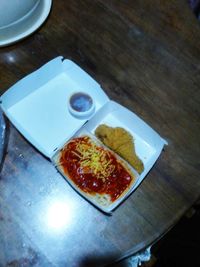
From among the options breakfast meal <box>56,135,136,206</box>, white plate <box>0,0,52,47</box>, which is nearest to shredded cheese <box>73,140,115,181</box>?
breakfast meal <box>56,135,136,206</box>

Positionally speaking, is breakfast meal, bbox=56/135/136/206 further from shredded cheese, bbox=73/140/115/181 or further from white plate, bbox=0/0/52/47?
white plate, bbox=0/0/52/47

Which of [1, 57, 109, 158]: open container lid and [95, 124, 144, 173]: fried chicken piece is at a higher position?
[95, 124, 144, 173]: fried chicken piece

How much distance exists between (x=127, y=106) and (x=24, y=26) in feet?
1.64

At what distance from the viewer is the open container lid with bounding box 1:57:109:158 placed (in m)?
1.17

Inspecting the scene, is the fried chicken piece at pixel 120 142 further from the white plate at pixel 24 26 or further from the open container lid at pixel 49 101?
the white plate at pixel 24 26

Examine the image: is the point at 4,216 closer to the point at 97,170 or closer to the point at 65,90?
the point at 97,170

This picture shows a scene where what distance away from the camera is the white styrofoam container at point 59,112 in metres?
1.15

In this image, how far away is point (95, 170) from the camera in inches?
41.6

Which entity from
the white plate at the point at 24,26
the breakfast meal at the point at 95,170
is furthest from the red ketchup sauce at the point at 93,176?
the white plate at the point at 24,26

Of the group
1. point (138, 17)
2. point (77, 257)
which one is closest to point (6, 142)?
point (77, 257)

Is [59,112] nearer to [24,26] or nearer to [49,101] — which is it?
[49,101]

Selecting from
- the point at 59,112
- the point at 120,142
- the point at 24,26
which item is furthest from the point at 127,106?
the point at 24,26

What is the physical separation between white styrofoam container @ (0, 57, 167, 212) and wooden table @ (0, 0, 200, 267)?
0.04 metres

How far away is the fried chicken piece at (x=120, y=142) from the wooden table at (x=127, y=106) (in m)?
0.07
